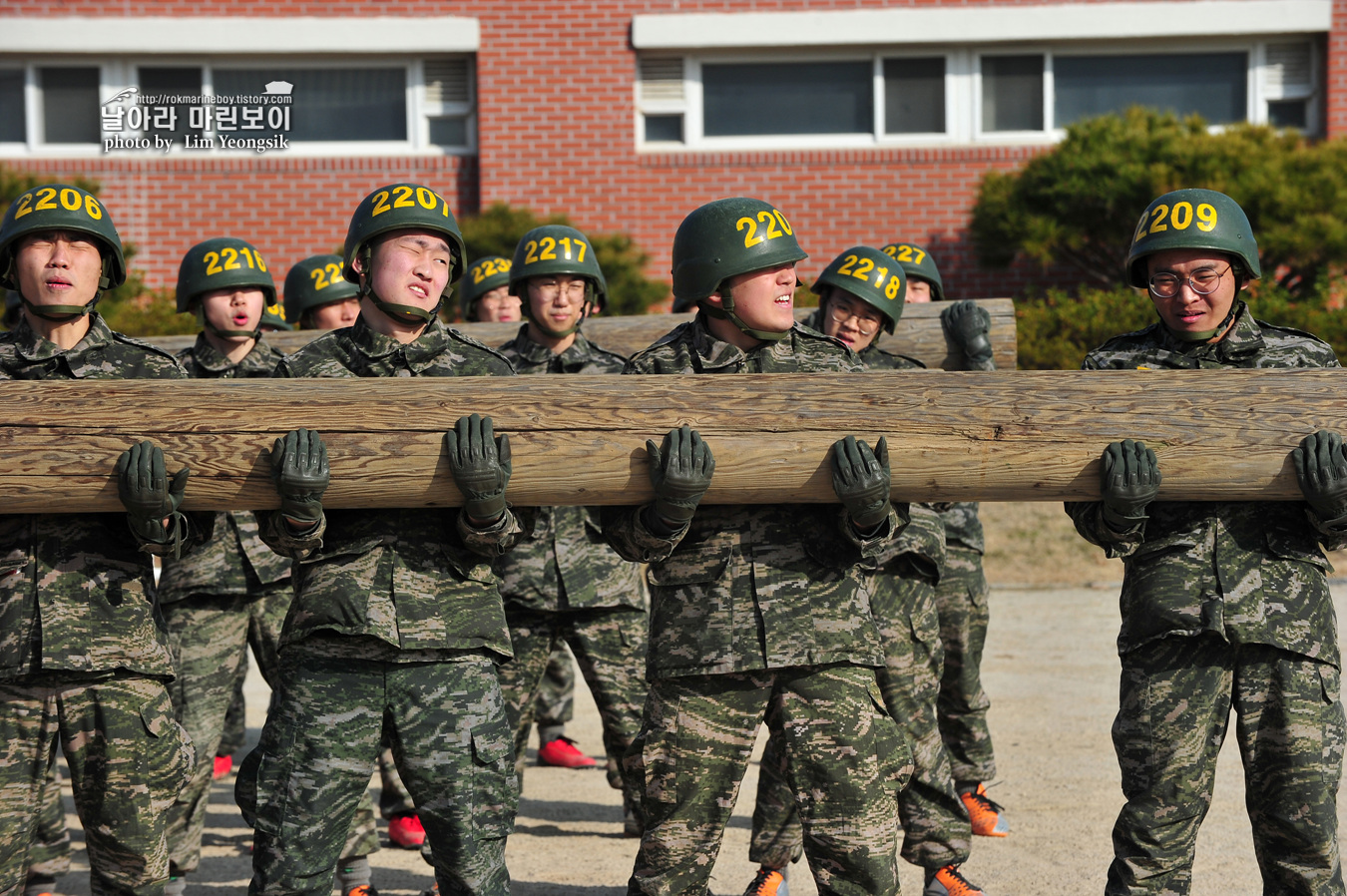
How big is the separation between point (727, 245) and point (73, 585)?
6.89 ft

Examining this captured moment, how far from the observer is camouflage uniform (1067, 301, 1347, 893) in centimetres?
389

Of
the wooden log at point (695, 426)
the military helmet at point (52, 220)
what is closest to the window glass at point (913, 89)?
the wooden log at point (695, 426)

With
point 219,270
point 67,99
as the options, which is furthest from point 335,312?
point 67,99

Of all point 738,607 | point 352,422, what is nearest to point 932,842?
point 738,607

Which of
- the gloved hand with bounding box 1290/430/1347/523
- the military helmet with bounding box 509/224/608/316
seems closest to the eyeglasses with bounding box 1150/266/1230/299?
the gloved hand with bounding box 1290/430/1347/523

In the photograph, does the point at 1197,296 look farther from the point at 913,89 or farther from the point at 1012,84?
the point at 1012,84

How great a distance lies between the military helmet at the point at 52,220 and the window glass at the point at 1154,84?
11.9m

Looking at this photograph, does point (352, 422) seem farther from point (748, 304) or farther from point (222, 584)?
point (222, 584)

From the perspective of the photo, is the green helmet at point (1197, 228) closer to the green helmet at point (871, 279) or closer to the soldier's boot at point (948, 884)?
the green helmet at point (871, 279)

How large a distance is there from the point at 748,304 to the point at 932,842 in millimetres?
2199

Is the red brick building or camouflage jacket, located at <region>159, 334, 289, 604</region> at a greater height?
the red brick building

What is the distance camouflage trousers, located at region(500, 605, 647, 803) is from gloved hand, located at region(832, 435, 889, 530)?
217 cm

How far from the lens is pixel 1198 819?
3.96 meters

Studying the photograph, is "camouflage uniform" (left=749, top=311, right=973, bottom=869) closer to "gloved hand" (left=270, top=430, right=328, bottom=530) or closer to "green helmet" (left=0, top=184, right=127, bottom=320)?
"gloved hand" (left=270, top=430, right=328, bottom=530)
